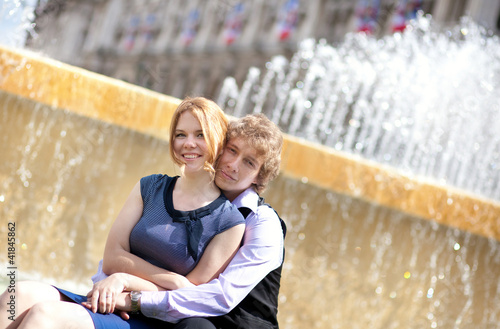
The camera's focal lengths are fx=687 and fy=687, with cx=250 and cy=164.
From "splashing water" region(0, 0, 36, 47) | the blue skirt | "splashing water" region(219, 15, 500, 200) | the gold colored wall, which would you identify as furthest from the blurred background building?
the blue skirt

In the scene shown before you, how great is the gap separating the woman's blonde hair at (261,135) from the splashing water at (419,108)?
429 centimetres

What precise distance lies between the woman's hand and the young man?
0.06 meters

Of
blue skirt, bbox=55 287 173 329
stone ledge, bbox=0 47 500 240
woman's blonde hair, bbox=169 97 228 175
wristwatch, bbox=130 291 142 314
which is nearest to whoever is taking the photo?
blue skirt, bbox=55 287 173 329

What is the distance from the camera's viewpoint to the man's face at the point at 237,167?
227cm

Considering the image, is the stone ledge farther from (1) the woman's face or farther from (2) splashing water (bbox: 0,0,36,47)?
(1) the woman's face

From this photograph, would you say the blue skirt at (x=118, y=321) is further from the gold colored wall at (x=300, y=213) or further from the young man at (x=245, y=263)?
the gold colored wall at (x=300, y=213)

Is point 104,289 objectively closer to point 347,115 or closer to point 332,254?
point 332,254

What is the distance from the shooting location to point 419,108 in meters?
12.9

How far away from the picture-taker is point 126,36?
4978 cm

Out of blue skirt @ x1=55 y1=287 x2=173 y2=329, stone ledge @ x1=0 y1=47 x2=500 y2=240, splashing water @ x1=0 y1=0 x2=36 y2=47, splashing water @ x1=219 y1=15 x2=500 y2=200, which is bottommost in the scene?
blue skirt @ x1=55 y1=287 x2=173 y2=329

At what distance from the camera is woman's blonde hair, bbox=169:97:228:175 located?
86.1 inches

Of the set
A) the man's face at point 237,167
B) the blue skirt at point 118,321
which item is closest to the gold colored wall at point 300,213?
the man's face at point 237,167

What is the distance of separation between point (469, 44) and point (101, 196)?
418 inches

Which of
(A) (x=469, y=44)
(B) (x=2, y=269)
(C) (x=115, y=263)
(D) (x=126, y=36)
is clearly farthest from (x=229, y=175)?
(D) (x=126, y=36)
